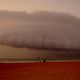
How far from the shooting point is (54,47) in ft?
2.66

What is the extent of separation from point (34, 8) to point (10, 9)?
0.13 m

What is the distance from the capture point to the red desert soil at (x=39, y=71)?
0.62 m

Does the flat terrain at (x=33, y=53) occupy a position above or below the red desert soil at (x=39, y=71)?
above

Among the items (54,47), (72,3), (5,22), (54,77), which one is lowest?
(54,77)

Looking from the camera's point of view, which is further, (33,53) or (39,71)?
(33,53)

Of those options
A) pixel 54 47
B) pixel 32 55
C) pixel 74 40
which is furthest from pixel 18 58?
pixel 74 40

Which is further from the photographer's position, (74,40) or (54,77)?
(74,40)

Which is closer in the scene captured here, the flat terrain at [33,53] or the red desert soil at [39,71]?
the red desert soil at [39,71]

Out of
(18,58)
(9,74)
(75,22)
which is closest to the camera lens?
(9,74)

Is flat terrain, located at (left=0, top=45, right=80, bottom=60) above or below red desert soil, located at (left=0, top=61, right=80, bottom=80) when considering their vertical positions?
above

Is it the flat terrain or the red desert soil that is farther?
the flat terrain

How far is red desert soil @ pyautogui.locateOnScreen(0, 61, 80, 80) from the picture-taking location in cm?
62

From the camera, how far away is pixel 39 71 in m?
0.63

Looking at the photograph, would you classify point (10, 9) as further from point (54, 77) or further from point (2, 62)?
point (54, 77)
